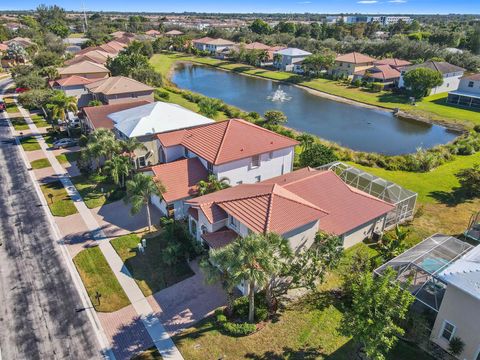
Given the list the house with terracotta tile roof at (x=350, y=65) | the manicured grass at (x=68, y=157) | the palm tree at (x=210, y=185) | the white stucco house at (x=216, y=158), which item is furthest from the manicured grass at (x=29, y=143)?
the house with terracotta tile roof at (x=350, y=65)

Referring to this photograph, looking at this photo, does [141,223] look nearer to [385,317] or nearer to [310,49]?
[385,317]

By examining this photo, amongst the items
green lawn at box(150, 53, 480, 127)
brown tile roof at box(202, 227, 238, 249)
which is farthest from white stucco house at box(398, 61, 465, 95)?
brown tile roof at box(202, 227, 238, 249)

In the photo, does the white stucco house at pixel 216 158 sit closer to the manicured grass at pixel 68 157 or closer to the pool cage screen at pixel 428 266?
the manicured grass at pixel 68 157

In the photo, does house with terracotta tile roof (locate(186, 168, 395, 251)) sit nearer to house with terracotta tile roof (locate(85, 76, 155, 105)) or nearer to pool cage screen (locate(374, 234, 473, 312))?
pool cage screen (locate(374, 234, 473, 312))

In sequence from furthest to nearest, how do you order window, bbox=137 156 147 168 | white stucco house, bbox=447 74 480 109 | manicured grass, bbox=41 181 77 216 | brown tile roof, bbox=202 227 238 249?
white stucco house, bbox=447 74 480 109
window, bbox=137 156 147 168
manicured grass, bbox=41 181 77 216
brown tile roof, bbox=202 227 238 249

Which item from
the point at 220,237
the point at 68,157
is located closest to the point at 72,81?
the point at 68,157
